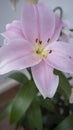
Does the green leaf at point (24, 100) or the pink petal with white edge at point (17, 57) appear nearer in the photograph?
the pink petal with white edge at point (17, 57)

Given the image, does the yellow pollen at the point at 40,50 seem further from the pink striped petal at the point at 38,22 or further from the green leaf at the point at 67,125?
the green leaf at the point at 67,125

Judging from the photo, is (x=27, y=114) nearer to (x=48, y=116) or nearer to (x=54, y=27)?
(x=48, y=116)

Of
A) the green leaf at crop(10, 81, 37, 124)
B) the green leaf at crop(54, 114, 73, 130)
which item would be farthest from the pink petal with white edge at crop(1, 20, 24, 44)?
the green leaf at crop(54, 114, 73, 130)

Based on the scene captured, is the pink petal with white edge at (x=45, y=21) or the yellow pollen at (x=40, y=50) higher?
the pink petal with white edge at (x=45, y=21)

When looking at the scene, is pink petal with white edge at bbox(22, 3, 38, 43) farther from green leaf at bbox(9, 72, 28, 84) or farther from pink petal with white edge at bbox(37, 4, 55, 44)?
green leaf at bbox(9, 72, 28, 84)

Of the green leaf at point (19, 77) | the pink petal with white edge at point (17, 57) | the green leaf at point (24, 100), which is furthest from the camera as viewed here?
the green leaf at point (19, 77)

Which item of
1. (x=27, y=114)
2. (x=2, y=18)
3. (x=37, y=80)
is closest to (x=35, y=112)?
(x=27, y=114)

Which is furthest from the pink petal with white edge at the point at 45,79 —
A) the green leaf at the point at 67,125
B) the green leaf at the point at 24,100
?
the green leaf at the point at 67,125
